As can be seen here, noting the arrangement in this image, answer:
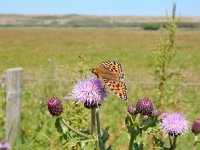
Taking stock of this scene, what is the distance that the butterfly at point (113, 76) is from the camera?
2316 mm

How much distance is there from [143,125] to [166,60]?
1.79m

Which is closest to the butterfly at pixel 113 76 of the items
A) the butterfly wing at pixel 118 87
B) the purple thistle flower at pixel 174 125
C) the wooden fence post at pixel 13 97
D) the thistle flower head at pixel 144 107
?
the butterfly wing at pixel 118 87

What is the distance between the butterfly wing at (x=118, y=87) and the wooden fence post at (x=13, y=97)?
3175mm

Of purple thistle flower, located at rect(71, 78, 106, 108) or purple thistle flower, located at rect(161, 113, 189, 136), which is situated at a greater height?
purple thistle flower, located at rect(71, 78, 106, 108)

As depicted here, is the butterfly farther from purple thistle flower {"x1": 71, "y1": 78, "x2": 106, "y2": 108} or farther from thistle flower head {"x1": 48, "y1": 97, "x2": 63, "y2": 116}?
thistle flower head {"x1": 48, "y1": 97, "x2": 63, "y2": 116}

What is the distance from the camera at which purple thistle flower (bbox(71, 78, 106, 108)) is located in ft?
8.25

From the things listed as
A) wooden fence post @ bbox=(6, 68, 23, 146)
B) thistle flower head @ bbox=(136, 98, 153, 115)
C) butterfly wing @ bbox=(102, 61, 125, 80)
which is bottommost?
wooden fence post @ bbox=(6, 68, 23, 146)

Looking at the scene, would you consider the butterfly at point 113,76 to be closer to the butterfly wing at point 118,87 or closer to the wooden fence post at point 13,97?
the butterfly wing at point 118,87

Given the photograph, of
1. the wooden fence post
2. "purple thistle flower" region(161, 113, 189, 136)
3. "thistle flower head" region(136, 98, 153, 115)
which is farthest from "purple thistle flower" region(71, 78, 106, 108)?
the wooden fence post

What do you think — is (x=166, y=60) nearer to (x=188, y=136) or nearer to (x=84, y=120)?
(x=84, y=120)

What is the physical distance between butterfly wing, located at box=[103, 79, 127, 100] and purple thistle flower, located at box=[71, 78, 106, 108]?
0.14 m

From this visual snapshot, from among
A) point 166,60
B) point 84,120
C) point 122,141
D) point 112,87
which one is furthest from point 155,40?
point 122,141

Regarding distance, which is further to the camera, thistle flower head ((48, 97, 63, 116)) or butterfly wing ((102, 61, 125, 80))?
thistle flower head ((48, 97, 63, 116))

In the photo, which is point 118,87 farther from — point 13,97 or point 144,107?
point 13,97
